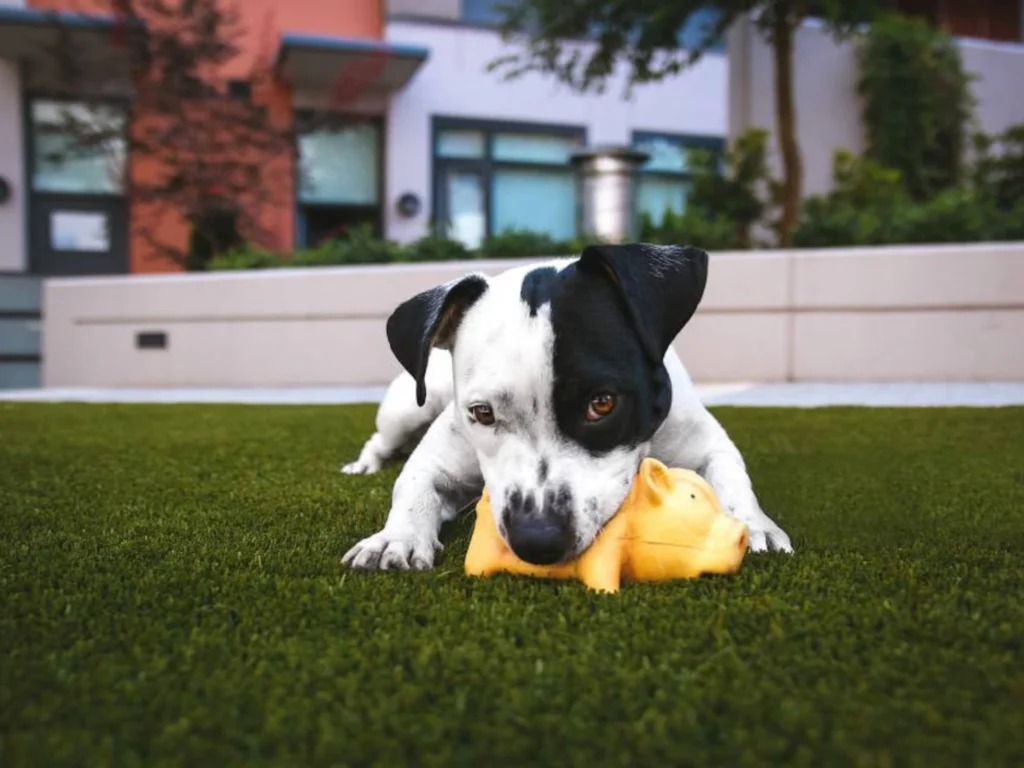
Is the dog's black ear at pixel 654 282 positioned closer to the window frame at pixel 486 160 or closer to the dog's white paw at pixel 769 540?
the dog's white paw at pixel 769 540

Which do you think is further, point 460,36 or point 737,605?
point 460,36

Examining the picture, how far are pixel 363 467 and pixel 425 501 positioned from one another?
4.55ft

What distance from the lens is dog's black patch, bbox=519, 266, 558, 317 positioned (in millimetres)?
2492

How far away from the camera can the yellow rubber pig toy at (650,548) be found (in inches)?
81.5

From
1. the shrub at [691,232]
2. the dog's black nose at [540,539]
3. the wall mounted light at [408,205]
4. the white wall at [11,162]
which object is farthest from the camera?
the wall mounted light at [408,205]

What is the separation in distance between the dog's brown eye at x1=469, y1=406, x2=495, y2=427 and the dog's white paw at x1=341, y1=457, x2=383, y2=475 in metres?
1.52

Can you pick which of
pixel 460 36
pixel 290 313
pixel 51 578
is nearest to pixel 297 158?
pixel 460 36

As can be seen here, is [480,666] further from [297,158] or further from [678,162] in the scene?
[678,162]

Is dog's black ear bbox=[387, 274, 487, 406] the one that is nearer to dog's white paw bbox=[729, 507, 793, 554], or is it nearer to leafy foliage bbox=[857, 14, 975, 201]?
dog's white paw bbox=[729, 507, 793, 554]

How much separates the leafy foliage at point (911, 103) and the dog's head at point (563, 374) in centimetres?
1294

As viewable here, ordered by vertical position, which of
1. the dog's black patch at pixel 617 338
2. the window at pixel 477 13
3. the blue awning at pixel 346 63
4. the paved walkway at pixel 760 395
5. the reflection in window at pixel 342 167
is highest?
the window at pixel 477 13

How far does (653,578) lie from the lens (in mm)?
2102

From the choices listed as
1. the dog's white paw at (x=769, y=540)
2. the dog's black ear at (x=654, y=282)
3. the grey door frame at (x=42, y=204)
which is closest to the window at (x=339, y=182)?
the grey door frame at (x=42, y=204)

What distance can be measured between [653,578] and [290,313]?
820 centimetres
